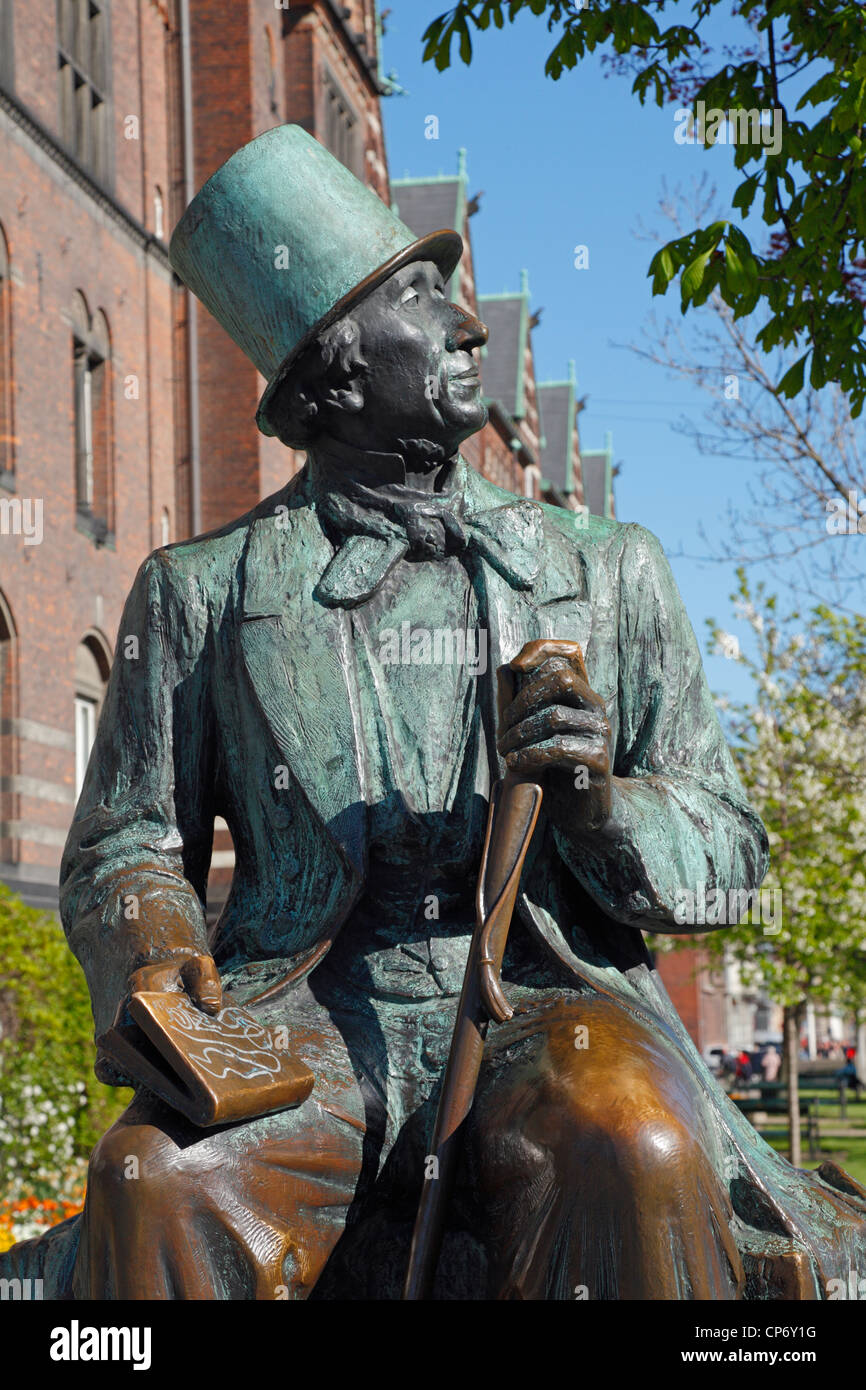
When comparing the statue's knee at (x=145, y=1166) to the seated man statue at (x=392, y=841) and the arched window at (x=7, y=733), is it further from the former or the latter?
the arched window at (x=7, y=733)

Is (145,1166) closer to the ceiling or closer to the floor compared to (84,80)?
closer to the floor

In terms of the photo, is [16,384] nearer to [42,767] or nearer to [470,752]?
[42,767]

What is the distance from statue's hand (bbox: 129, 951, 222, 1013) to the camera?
105 inches

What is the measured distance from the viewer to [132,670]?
3.24 m

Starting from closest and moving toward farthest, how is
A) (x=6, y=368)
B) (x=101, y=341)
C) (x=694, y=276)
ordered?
(x=694, y=276) → (x=6, y=368) → (x=101, y=341)

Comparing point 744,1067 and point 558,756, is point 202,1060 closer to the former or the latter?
point 558,756

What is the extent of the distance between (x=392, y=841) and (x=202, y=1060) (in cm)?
61

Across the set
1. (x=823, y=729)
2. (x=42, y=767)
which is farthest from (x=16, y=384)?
(x=823, y=729)

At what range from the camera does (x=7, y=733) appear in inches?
750

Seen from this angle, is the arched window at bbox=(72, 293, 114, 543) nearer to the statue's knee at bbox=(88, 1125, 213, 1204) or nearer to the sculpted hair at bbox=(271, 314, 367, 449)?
the sculpted hair at bbox=(271, 314, 367, 449)

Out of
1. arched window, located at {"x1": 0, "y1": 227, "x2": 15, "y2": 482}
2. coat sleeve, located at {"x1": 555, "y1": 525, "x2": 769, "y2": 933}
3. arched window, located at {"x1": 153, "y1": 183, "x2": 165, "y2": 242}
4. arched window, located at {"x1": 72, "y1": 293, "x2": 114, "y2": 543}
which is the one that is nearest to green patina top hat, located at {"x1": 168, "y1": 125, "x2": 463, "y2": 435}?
coat sleeve, located at {"x1": 555, "y1": 525, "x2": 769, "y2": 933}

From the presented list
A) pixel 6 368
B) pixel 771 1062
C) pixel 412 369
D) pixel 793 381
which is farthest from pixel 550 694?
pixel 771 1062

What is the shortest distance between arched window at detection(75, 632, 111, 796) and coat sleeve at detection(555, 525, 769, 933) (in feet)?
60.1
